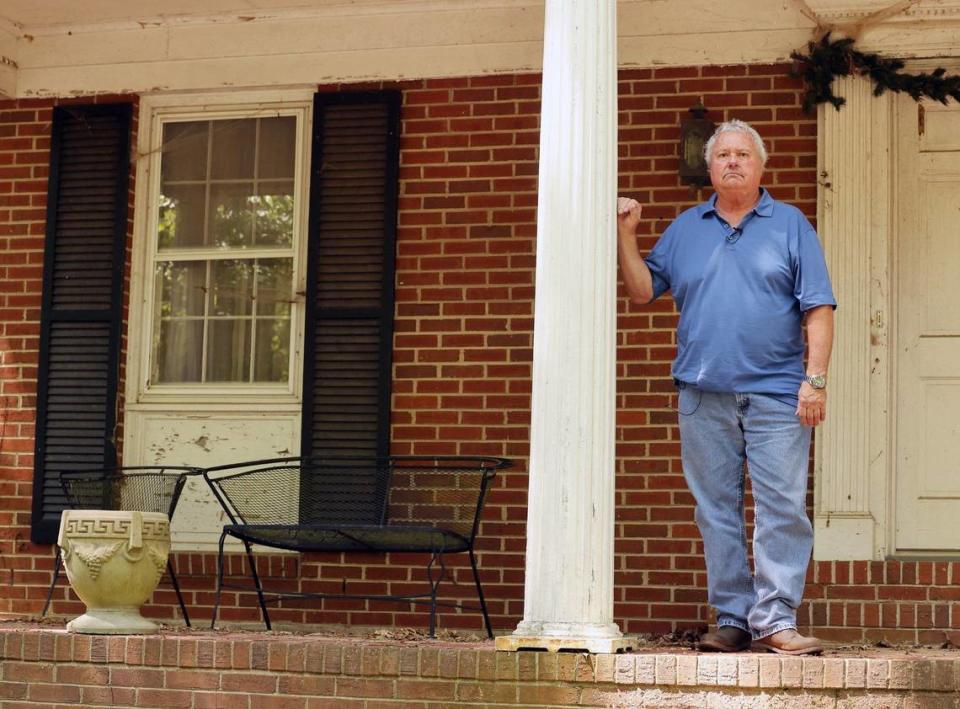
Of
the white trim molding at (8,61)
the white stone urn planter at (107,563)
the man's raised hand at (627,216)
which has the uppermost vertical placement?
the white trim molding at (8,61)

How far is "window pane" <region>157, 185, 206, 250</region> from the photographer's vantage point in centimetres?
765

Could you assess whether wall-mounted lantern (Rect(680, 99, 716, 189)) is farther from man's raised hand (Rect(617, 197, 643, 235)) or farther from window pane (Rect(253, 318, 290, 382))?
window pane (Rect(253, 318, 290, 382))

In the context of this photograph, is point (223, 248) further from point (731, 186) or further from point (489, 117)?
point (731, 186)

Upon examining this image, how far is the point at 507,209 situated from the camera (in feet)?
23.6

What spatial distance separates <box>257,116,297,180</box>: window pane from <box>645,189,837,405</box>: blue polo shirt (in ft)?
9.33

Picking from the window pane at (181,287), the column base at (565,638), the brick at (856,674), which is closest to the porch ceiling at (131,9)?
the window pane at (181,287)

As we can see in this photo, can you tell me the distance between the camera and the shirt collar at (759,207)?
531cm

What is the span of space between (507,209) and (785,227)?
2.15 metres

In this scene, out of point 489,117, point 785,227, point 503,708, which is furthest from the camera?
point 489,117

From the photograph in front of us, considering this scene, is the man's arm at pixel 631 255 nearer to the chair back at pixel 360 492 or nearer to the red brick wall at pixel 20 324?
the chair back at pixel 360 492

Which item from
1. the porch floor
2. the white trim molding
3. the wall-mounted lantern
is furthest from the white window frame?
the porch floor

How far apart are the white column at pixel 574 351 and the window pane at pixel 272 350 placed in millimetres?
2488

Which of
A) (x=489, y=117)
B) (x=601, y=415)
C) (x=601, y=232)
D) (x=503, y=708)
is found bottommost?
(x=503, y=708)

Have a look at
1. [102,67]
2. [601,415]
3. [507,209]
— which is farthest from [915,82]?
[102,67]
